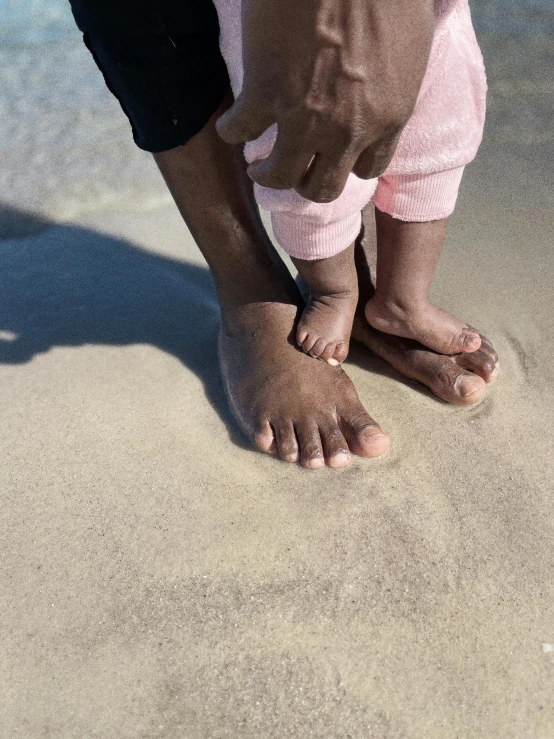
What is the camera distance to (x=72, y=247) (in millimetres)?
2191

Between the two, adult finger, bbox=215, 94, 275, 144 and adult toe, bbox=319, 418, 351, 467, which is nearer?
adult finger, bbox=215, 94, 275, 144

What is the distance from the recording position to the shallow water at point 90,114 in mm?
2484

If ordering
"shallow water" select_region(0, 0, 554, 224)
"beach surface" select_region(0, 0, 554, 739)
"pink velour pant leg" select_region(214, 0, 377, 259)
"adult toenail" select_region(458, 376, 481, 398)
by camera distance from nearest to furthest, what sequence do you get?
"beach surface" select_region(0, 0, 554, 739) → "pink velour pant leg" select_region(214, 0, 377, 259) → "adult toenail" select_region(458, 376, 481, 398) → "shallow water" select_region(0, 0, 554, 224)

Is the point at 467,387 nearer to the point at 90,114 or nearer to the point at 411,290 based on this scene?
the point at 411,290

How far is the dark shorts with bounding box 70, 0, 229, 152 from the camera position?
1.26m

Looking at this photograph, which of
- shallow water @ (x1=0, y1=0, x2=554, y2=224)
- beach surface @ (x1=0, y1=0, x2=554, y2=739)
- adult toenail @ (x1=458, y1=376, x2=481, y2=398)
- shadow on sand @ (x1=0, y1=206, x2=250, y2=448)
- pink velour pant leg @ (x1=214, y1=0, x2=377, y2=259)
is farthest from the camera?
shallow water @ (x1=0, y1=0, x2=554, y2=224)

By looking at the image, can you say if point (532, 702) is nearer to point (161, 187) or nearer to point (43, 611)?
point (43, 611)

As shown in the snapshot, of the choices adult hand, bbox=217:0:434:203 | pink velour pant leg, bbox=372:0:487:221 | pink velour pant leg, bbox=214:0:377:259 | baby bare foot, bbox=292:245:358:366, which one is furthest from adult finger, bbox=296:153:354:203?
baby bare foot, bbox=292:245:358:366

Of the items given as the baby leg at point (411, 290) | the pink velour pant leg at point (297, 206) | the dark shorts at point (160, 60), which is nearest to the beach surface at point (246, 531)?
the baby leg at point (411, 290)

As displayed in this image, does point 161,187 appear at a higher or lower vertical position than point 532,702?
lower

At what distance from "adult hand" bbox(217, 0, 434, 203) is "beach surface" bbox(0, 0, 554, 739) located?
678 mm

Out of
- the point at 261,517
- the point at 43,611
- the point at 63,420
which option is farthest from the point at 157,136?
the point at 43,611

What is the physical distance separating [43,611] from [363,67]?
3.17ft

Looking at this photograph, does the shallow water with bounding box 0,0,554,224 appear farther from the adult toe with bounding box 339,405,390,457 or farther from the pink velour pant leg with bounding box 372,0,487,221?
the adult toe with bounding box 339,405,390,457
